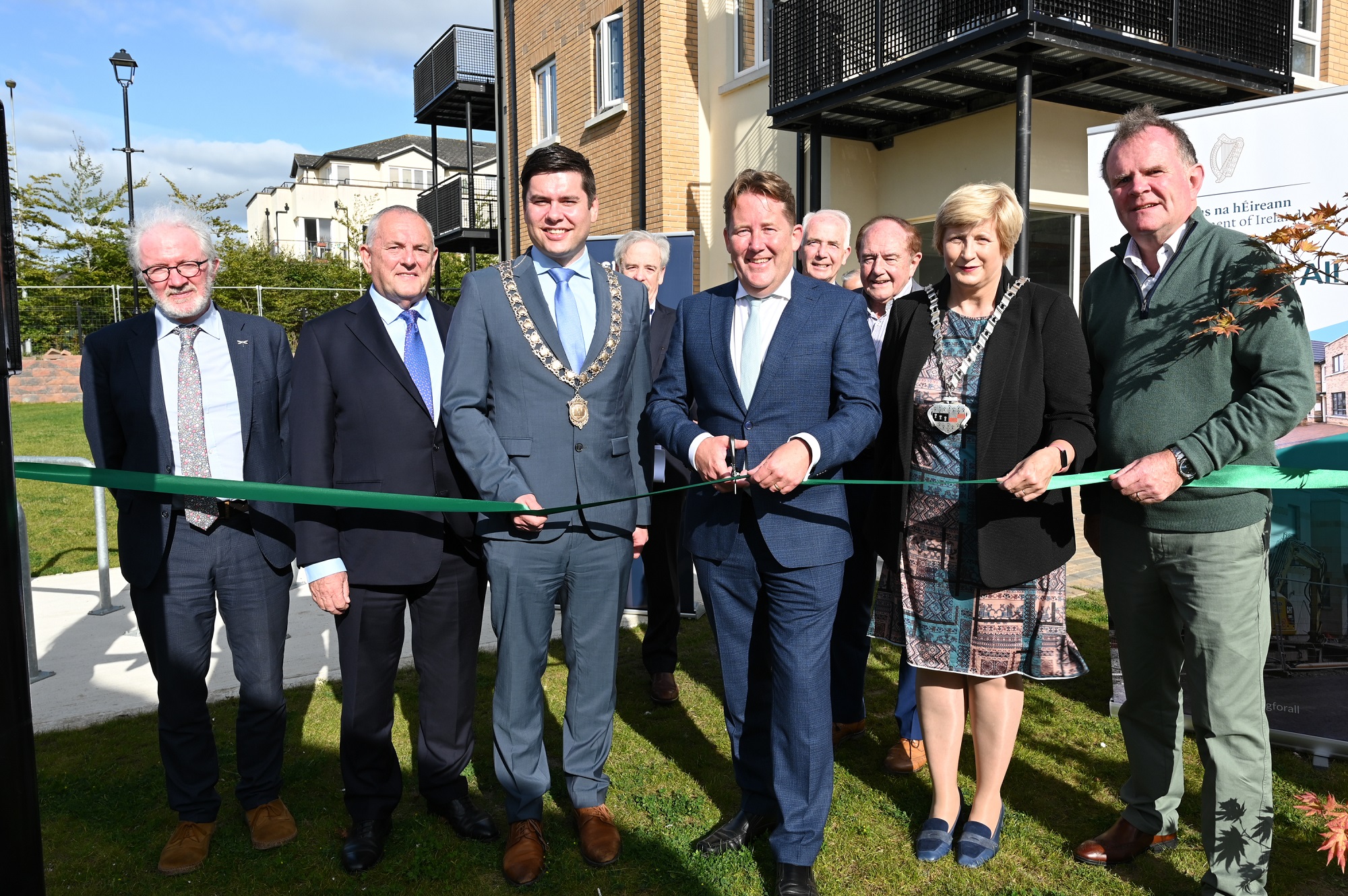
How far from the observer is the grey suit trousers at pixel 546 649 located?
3129mm

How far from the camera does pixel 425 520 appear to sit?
10.7 ft

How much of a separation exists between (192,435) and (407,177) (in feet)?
217

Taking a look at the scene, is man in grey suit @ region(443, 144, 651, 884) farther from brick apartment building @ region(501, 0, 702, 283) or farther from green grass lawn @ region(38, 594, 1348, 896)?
brick apartment building @ region(501, 0, 702, 283)

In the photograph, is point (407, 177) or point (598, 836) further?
point (407, 177)

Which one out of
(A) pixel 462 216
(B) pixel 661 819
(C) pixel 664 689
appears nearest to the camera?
(B) pixel 661 819

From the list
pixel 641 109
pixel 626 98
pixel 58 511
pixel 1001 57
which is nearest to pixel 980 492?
pixel 1001 57

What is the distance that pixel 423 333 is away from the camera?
11.3ft

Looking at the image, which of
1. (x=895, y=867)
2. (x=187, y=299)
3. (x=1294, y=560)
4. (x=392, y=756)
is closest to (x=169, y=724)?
(x=392, y=756)

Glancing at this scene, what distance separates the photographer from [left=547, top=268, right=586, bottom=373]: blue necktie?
3174 mm

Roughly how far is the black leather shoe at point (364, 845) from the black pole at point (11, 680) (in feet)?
6.61

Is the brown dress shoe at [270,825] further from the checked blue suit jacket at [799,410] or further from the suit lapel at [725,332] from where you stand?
the suit lapel at [725,332]

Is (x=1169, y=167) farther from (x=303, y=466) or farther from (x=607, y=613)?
(x=303, y=466)

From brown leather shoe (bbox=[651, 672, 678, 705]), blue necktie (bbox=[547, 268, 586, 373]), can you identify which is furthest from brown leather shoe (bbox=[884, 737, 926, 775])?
blue necktie (bbox=[547, 268, 586, 373])

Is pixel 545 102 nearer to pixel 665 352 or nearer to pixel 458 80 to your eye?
pixel 458 80
